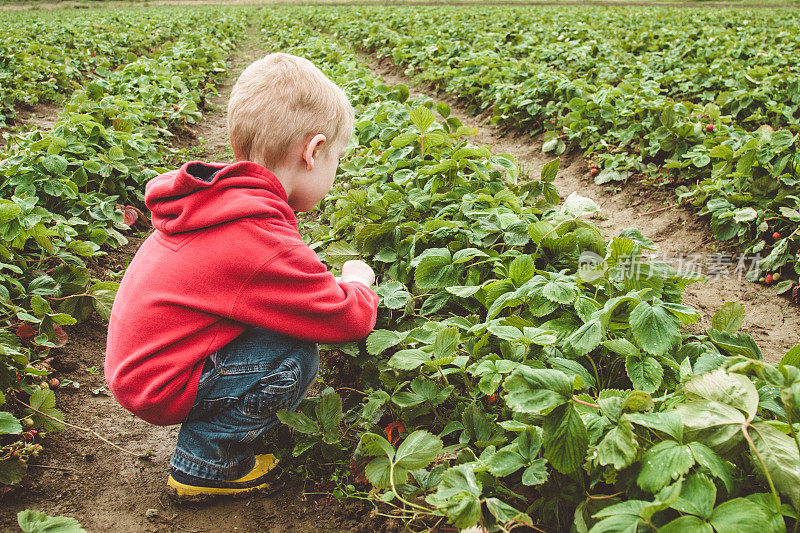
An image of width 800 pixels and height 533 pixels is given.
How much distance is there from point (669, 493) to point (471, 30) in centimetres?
1117

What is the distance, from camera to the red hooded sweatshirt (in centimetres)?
146

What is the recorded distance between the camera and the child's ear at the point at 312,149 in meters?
1.68

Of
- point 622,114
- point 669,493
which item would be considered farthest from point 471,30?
point 669,493

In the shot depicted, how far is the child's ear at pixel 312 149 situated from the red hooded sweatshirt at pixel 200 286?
0.19m

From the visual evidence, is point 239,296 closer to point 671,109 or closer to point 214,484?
point 214,484

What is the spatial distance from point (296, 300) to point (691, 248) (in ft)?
9.89

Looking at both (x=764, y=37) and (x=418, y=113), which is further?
(x=764, y=37)

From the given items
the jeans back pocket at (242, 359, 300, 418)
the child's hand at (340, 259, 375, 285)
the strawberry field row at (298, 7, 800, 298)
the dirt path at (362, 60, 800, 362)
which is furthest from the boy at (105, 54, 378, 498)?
the strawberry field row at (298, 7, 800, 298)

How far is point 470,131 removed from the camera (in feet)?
10.9

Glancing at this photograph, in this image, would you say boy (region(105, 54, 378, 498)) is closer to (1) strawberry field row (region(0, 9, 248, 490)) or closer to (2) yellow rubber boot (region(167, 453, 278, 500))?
(2) yellow rubber boot (region(167, 453, 278, 500))

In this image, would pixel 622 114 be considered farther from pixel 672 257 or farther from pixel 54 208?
pixel 54 208

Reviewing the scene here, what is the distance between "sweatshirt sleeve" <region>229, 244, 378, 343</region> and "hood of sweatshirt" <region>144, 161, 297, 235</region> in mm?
166

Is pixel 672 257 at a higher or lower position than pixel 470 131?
lower

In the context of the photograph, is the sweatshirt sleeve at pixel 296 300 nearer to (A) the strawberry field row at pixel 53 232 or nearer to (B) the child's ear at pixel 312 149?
(B) the child's ear at pixel 312 149
